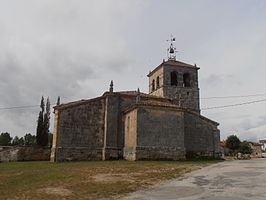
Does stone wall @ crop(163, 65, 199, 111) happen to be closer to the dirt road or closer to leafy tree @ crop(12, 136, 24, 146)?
the dirt road

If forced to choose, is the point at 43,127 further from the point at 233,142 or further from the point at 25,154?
the point at 233,142

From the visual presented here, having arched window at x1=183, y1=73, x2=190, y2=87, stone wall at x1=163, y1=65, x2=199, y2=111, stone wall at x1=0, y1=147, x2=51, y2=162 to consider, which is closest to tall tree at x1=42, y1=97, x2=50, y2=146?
stone wall at x1=0, y1=147, x2=51, y2=162

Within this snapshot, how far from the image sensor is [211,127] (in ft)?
103

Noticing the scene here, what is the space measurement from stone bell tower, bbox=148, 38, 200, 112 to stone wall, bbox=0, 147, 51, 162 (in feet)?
47.1

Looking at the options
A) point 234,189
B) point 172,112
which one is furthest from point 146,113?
point 234,189

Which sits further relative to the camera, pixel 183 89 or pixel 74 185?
pixel 183 89

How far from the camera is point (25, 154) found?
31.0 metres

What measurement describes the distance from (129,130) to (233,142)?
33.5m

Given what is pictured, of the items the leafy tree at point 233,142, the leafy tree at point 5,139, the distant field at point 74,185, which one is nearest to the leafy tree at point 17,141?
the leafy tree at point 5,139

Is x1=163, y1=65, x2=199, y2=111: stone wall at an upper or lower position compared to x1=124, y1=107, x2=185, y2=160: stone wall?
upper

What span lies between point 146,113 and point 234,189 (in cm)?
1579

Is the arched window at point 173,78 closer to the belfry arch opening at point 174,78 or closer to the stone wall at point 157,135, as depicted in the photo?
the belfry arch opening at point 174,78

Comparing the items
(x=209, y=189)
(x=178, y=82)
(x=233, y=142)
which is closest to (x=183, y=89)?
(x=178, y=82)

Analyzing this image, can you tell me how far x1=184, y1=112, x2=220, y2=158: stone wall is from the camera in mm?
29770
